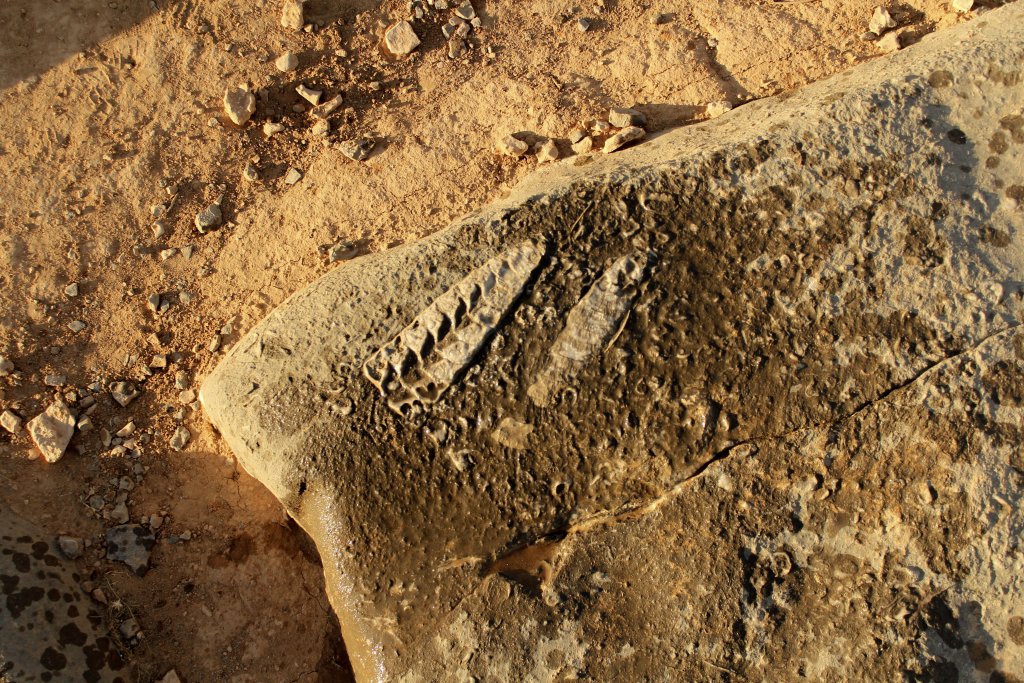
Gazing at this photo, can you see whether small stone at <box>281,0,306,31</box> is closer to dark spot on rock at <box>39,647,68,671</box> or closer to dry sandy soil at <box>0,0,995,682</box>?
dry sandy soil at <box>0,0,995,682</box>

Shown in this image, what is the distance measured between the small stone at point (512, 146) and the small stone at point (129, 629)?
2.31 metres

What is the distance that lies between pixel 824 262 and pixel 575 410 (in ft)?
2.83

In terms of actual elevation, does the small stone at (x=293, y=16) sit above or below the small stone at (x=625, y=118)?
above

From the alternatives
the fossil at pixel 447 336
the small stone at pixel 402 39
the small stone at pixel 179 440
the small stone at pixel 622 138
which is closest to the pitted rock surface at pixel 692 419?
the fossil at pixel 447 336

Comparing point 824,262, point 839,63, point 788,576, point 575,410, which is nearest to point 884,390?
point 824,262

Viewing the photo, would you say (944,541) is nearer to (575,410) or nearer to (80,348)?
(575,410)

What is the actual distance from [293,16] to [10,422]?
208 centimetres

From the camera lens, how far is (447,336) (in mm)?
2297

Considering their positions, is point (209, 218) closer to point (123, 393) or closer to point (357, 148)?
point (357, 148)

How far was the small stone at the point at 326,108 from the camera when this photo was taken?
132 inches

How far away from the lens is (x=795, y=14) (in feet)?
11.4

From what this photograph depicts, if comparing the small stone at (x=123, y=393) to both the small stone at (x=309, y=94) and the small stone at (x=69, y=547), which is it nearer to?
the small stone at (x=69, y=547)

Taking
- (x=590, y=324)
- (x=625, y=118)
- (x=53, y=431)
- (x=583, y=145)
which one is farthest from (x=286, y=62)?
(x=590, y=324)

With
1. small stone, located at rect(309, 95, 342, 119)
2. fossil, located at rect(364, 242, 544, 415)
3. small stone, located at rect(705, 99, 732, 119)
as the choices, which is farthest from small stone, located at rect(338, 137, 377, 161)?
small stone, located at rect(705, 99, 732, 119)
